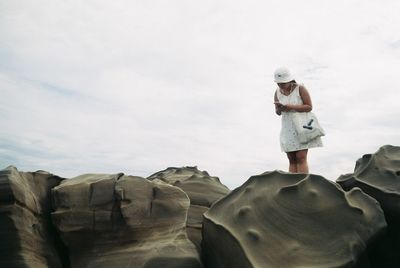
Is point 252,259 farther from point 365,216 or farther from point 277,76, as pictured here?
point 277,76

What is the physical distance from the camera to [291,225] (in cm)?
254

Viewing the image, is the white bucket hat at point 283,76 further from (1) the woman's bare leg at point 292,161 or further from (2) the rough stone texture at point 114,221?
(2) the rough stone texture at point 114,221

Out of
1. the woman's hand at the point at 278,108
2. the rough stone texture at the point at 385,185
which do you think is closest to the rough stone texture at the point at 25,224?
the rough stone texture at the point at 385,185

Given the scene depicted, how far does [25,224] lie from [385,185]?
2247 mm

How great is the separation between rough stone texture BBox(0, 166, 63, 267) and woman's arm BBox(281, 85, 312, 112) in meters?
2.54

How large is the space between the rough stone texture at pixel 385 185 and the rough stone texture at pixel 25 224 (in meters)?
2.01

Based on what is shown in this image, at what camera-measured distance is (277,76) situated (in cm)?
456

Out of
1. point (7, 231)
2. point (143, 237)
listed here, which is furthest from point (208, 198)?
point (7, 231)

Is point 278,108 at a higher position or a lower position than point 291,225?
higher

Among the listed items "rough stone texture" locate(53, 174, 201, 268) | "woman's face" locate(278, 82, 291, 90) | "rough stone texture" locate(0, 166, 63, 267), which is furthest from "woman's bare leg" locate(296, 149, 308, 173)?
"rough stone texture" locate(0, 166, 63, 267)

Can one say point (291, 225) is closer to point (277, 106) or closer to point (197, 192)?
point (197, 192)

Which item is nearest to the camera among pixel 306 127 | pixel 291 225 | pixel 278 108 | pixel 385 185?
pixel 291 225

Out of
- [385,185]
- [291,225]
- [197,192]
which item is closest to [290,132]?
[197,192]

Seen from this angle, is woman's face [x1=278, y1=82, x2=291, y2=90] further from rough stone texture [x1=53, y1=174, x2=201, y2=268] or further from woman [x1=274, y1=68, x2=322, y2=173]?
rough stone texture [x1=53, y1=174, x2=201, y2=268]
